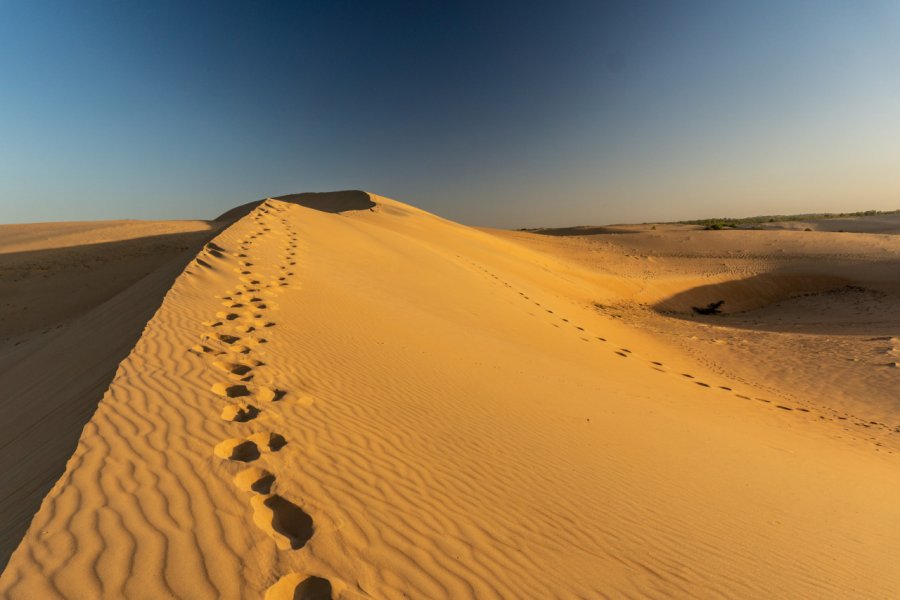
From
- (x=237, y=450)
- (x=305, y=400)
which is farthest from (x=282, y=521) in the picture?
(x=305, y=400)

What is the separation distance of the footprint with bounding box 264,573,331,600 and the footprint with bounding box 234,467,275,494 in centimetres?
70

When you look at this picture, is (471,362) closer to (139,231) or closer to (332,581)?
(332,581)

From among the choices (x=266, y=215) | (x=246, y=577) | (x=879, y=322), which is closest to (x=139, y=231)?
(x=266, y=215)

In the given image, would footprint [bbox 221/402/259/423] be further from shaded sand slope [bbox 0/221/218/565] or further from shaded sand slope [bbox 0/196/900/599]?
shaded sand slope [bbox 0/221/218/565]

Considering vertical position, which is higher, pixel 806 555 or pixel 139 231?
pixel 139 231

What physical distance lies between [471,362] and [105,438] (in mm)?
4185

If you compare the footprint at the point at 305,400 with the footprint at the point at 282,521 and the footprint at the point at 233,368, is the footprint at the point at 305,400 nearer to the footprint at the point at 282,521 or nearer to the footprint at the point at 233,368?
the footprint at the point at 233,368

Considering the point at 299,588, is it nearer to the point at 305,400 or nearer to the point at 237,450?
the point at 237,450

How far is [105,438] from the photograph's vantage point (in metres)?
2.99

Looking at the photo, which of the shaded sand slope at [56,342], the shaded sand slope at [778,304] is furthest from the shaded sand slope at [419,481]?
the shaded sand slope at [778,304]

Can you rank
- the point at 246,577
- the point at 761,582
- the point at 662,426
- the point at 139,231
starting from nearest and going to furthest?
1. the point at 246,577
2. the point at 761,582
3. the point at 662,426
4. the point at 139,231

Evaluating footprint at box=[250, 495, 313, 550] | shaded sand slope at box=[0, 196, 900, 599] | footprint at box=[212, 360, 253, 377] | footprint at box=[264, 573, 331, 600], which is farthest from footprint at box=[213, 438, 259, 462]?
footprint at box=[212, 360, 253, 377]

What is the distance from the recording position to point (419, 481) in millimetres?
3158

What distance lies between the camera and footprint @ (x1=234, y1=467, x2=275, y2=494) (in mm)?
2711
